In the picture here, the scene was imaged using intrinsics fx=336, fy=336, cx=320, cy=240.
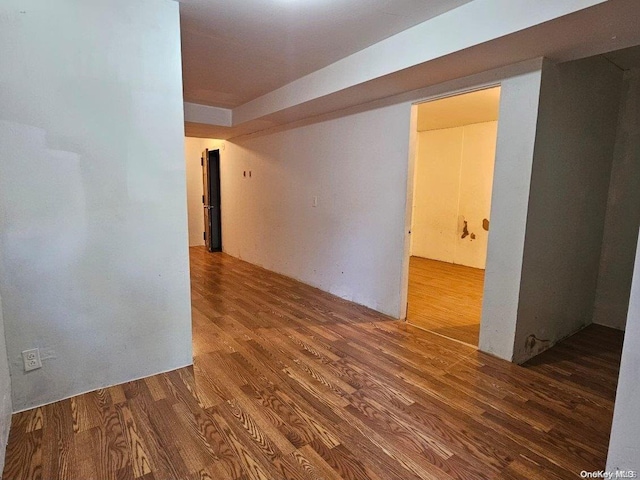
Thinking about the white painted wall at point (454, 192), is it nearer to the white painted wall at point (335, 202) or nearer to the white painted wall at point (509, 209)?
the white painted wall at point (335, 202)

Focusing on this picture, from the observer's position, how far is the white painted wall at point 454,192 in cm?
559

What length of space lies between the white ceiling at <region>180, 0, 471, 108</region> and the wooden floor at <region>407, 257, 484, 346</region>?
2.51 m

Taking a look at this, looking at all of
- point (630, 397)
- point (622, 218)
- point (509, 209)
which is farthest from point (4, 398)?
point (622, 218)

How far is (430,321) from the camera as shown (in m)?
3.31

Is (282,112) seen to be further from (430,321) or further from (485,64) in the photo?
(430,321)

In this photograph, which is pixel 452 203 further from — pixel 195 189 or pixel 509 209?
pixel 195 189

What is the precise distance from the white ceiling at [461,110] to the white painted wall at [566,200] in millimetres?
830

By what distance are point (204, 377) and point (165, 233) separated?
3.27ft

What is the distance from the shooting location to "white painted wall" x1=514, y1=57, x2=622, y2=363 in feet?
7.95

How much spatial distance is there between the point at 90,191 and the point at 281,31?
1705mm

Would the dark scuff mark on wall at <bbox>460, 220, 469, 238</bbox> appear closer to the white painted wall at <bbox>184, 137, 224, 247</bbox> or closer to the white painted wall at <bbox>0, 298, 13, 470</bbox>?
the white painted wall at <bbox>184, 137, 224, 247</bbox>

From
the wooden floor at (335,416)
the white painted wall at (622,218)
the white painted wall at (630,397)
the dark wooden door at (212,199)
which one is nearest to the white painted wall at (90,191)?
the wooden floor at (335,416)

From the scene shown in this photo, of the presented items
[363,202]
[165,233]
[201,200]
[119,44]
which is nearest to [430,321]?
[363,202]

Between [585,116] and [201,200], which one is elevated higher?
[585,116]
